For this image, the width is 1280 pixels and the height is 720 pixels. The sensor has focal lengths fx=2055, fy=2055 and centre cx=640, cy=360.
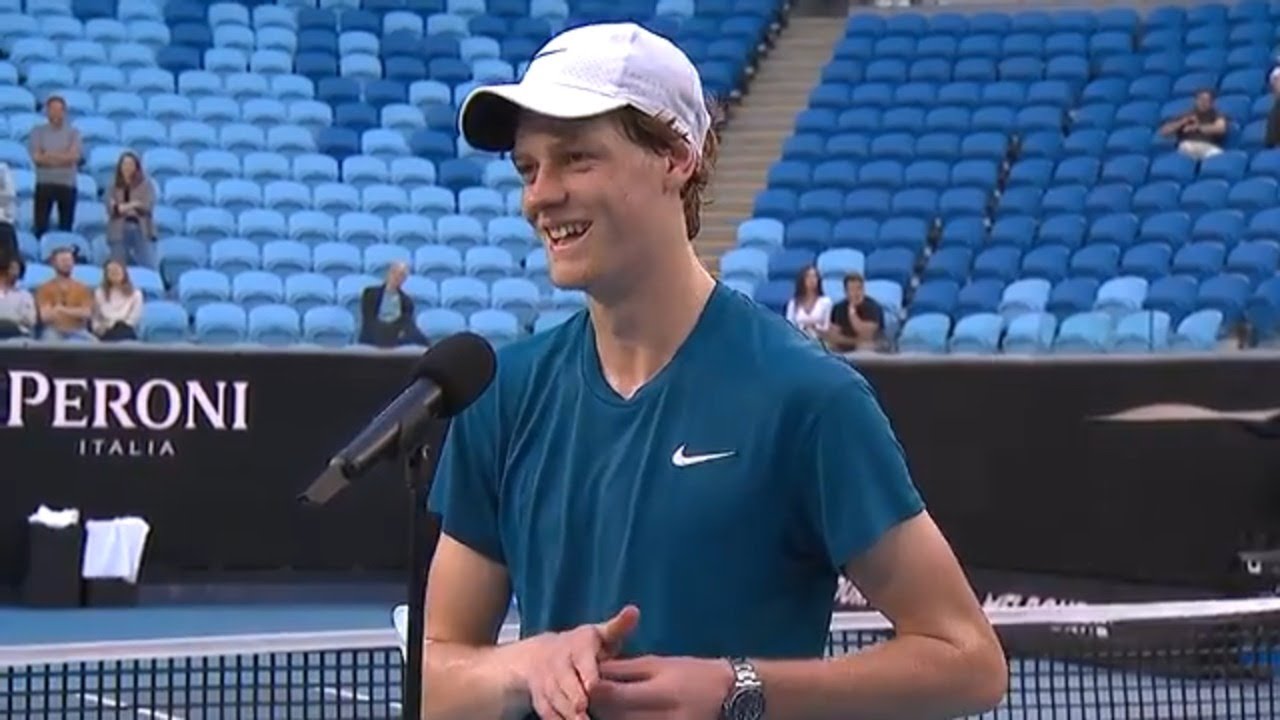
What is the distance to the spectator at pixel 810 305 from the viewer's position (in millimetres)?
13516

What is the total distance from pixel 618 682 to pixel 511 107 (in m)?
0.70

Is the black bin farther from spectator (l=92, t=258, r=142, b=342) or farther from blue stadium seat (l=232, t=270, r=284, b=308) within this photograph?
blue stadium seat (l=232, t=270, r=284, b=308)

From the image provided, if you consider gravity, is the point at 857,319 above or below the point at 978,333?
above

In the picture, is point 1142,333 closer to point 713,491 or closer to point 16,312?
point 16,312

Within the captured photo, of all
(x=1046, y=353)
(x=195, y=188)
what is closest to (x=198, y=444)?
(x=195, y=188)

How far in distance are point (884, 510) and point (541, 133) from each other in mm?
596

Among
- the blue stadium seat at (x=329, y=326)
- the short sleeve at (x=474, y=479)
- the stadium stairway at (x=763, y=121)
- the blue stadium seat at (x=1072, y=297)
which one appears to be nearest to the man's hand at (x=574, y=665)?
the short sleeve at (x=474, y=479)

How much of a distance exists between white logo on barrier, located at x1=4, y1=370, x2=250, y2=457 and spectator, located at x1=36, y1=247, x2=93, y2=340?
39 centimetres

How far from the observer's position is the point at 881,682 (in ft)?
7.72

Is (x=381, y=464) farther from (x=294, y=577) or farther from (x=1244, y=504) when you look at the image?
(x=294, y=577)

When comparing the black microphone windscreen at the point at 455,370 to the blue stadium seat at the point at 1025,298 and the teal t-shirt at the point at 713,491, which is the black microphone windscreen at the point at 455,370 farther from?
the blue stadium seat at the point at 1025,298

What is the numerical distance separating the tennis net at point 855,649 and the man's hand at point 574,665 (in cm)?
330

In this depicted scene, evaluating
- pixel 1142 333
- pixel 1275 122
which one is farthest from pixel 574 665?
pixel 1275 122

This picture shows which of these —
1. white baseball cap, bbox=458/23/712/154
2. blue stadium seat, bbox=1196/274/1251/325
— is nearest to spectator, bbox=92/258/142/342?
blue stadium seat, bbox=1196/274/1251/325
